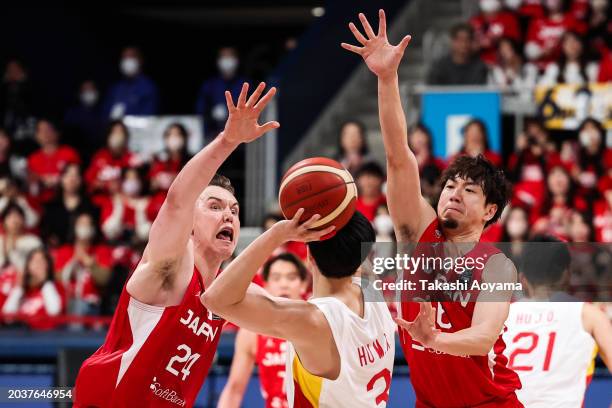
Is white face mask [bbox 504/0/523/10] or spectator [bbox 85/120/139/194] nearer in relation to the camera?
spectator [bbox 85/120/139/194]

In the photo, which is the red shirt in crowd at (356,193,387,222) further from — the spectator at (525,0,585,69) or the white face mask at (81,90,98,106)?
the white face mask at (81,90,98,106)

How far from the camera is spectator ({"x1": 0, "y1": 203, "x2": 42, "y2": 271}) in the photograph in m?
11.6

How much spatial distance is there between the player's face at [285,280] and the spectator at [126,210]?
14.0ft

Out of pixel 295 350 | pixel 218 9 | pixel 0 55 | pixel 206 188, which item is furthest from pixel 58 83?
pixel 295 350

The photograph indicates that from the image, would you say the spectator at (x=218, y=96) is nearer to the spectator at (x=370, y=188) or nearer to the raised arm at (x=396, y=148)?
the spectator at (x=370, y=188)

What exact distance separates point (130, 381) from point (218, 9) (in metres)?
14.4

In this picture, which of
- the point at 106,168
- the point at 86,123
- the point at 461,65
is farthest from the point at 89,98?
the point at 461,65

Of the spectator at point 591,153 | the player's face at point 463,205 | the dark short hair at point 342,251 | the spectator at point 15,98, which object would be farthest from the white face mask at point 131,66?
the dark short hair at point 342,251

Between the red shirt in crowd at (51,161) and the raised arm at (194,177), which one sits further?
the red shirt in crowd at (51,161)

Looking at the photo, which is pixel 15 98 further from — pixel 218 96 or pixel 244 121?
pixel 244 121

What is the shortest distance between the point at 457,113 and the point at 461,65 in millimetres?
953

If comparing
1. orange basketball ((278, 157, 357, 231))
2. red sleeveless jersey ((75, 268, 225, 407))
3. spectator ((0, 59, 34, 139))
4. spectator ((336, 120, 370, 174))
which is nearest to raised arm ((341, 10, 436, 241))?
orange basketball ((278, 157, 357, 231))

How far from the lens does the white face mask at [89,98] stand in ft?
50.6

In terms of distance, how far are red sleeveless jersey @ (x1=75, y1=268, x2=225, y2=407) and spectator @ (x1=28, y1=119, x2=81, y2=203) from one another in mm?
7690
